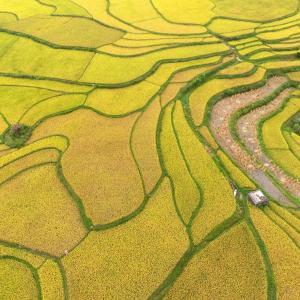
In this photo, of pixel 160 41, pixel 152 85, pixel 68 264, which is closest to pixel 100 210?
pixel 68 264

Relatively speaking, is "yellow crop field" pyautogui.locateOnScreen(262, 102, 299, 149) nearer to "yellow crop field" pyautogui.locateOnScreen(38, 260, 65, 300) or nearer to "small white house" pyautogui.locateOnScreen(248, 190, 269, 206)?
"small white house" pyautogui.locateOnScreen(248, 190, 269, 206)

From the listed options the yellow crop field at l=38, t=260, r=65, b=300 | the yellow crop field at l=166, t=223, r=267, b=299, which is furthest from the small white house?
the yellow crop field at l=38, t=260, r=65, b=300

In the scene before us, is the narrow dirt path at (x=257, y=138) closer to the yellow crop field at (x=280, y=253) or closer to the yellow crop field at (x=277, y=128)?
the yellow crop field at (x=277, y=128)

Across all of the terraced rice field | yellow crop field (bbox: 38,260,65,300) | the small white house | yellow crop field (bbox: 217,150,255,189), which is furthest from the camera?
yellow crop field (bbox: 217,150,255,189)

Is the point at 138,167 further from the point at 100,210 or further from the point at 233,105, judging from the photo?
the point at 233,105

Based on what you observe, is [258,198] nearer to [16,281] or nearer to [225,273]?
[225,273]
